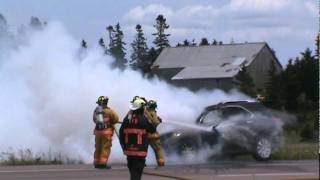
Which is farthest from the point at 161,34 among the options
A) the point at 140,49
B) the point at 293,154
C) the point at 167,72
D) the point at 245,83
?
the point at 293,154

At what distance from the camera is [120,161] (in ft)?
69.6

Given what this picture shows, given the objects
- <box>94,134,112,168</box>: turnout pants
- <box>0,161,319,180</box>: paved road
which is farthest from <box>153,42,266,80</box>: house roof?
<box>94,134,112,168</box>: turnout pants

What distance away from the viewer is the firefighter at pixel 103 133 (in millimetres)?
18609

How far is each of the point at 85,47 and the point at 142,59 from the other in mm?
57600

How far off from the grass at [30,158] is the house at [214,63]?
41.4 m

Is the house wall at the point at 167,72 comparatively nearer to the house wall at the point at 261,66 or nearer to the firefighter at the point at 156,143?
the house wall at the point at 261,66

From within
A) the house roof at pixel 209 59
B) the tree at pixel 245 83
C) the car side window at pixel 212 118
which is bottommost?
the car side window at pixel 212 118

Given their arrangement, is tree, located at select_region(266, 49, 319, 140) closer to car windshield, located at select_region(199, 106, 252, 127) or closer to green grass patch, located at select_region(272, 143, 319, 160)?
green grass patch, located at select_region(272, 143, 319, 160)

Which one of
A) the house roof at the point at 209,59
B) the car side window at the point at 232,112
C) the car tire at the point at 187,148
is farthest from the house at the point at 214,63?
the car tire at the point at 187,148

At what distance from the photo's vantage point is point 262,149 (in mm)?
20688

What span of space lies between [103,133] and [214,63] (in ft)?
184

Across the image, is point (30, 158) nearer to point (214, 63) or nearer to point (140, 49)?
point (214, 63)

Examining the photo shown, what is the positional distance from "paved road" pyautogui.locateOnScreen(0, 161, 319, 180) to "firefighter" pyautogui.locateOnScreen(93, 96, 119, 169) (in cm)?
33

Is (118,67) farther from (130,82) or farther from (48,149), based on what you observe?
(48,149)
